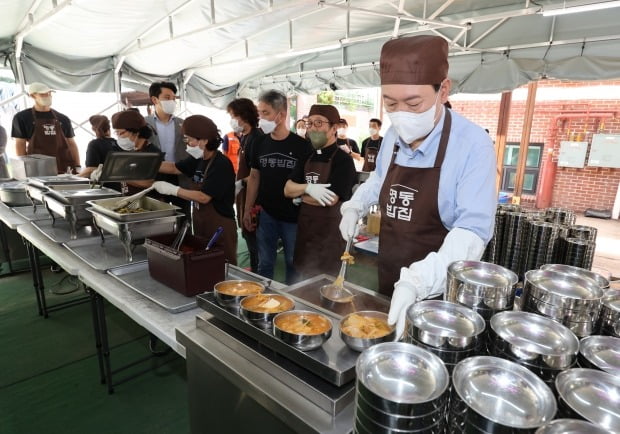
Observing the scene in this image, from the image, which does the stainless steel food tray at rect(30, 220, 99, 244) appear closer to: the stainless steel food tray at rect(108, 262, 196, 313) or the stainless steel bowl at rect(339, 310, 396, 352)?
the stainless steel food tray at rect(108, 262, 196, 313)

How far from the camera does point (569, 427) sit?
1.70 feet

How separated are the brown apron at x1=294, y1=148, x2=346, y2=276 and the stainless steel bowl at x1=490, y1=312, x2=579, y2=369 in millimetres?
1949

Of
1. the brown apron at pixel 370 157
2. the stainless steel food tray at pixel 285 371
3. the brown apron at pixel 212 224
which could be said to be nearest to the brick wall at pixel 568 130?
the brown apron at pixel 370 157

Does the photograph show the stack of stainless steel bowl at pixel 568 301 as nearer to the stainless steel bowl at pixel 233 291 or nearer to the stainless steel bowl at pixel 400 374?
the stainless steel bowl at pixel 400 374

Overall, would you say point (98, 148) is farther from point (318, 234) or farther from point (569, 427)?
point (569, 427)

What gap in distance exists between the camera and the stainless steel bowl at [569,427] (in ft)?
1.67

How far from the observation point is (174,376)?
2.66 meters

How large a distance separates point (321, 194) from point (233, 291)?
1.31 m

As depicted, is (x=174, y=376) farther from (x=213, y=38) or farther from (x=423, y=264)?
(x=213, y=38)

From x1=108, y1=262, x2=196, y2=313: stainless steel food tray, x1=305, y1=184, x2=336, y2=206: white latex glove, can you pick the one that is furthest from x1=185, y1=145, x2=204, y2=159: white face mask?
x1=108, y1=262, x2=196, y2=313: stainless steel food tray

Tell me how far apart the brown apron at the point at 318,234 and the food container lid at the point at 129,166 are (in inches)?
45.4

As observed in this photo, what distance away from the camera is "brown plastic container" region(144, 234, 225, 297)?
1.61 m

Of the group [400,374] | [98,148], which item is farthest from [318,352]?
[98,148]

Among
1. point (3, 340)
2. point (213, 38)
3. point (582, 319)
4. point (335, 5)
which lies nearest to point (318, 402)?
point (582, 319)
